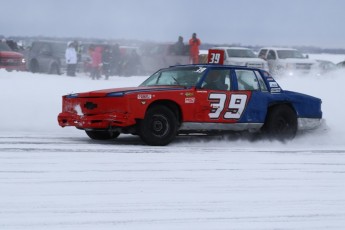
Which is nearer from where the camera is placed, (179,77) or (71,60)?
(179,77)


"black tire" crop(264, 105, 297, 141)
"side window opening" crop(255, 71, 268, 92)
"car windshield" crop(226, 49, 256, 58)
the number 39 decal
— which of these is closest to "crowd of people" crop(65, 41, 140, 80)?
"car windshield" crop(226, 49, 256, 58)

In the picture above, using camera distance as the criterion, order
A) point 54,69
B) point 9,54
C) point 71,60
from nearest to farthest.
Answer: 1. point 71,60
2. point 9,54
3. point 54,69

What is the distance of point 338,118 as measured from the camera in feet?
54.1

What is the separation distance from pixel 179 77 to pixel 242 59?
1906 cm

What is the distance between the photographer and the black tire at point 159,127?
11570 millimetres

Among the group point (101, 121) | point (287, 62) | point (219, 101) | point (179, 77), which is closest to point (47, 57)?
point (287, 62)

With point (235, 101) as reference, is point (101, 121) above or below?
below

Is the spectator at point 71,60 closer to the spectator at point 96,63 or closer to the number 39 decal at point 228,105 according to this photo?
the spectator at point 96,63

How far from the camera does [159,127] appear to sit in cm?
1166
